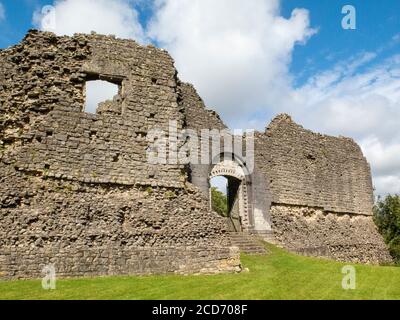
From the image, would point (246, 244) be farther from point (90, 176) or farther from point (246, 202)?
point (90, 176)

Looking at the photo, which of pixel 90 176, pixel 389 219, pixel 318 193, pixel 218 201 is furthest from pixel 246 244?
pixel 218 201

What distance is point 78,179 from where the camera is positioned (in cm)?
1292

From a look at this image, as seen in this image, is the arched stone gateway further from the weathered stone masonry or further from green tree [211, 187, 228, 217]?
green tree [211, 187, 228, 217]

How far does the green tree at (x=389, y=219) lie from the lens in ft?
108

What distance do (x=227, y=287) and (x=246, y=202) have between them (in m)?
10.9

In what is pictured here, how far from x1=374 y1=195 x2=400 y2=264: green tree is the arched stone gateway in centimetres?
1506

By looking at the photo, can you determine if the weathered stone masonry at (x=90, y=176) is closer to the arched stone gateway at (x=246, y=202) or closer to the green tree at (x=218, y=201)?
the arched stone gateway at (x=246, y=202)

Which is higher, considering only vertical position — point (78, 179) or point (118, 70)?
point (118, 70)

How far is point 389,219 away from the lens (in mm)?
34156

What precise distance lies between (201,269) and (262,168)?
992 centimetres

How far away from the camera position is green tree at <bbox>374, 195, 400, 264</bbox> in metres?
32.8
